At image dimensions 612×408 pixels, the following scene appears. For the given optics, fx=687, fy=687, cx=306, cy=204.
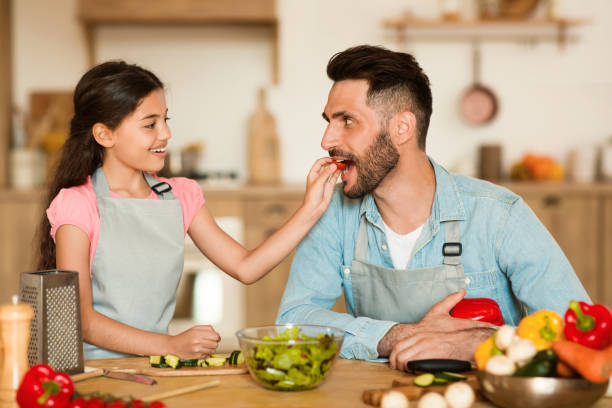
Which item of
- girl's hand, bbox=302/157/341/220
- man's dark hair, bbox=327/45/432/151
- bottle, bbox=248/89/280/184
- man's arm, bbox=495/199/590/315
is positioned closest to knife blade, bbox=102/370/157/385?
girl's hand, bbox=302/157/341/220

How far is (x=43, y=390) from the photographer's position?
1101 mm

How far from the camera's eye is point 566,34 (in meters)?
4.68

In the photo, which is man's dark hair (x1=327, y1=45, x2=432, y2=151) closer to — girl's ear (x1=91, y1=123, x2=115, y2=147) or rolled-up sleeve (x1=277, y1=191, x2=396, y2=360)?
rolled-up sleeve (x1=277, y1=191, x2=396, y2=360)

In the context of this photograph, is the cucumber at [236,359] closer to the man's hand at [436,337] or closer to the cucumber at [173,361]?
the cucumber at [173,361]

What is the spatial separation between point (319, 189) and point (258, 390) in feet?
2.46

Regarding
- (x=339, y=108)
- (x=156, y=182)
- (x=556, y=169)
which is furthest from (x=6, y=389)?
(x=556, y=169)

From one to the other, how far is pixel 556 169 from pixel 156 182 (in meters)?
3.21

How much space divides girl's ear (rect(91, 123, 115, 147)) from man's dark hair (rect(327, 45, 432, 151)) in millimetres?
655

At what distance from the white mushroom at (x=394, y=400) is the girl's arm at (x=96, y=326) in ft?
2.06

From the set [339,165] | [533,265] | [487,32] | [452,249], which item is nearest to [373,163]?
[339,165]

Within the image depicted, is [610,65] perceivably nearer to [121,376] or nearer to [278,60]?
[278,60]

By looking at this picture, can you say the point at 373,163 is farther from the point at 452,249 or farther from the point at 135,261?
the point at 135,261

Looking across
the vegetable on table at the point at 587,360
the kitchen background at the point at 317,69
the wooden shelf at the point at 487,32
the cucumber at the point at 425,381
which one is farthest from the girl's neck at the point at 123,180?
the wooden shelf at the point at 487,32

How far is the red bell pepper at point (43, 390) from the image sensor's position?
43.0 inches
